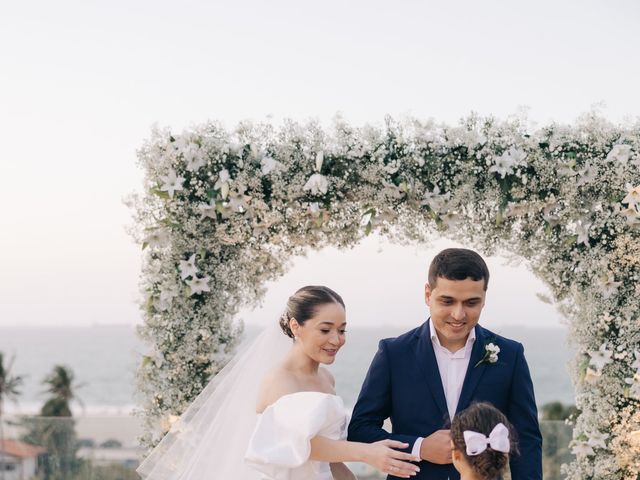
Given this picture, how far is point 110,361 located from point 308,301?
4708 centimetres

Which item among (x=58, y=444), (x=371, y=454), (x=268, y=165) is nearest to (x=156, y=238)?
(x=268, y=165)

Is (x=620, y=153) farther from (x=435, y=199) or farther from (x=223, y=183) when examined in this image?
(x=223, y=183)

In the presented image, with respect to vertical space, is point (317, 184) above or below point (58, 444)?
above

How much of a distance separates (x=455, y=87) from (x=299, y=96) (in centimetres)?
210

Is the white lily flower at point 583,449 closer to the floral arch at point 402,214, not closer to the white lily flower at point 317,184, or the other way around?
the floral arch at point 402,214

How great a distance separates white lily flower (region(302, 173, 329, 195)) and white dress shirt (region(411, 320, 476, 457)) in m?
1.93

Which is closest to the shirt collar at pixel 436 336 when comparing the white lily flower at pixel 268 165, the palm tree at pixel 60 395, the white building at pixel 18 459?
the white lily flower at pixel 268 165

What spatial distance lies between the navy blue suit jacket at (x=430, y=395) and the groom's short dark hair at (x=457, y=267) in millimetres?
318

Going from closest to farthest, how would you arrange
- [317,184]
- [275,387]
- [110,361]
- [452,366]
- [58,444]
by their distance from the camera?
[452,366] → [275,387] → [317,184] → [58,444] → [110,361]

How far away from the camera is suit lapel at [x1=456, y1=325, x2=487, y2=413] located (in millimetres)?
3266

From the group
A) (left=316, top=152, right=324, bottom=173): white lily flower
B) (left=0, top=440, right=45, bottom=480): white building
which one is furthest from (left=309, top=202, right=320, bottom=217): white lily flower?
(left=0, top=440, right=45, bottom=480): white building

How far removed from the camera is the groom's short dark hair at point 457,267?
315cm

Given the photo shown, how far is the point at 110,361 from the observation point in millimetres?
48469

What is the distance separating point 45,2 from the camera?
32.7 ft
